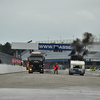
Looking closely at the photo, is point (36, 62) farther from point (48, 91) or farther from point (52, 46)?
point (48, 91)

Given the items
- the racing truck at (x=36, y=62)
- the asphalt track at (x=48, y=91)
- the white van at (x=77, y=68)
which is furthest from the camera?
the racing truck at (x=36, y=62)

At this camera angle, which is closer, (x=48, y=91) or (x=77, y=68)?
(x=48, y=91)

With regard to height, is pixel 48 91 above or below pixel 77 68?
below

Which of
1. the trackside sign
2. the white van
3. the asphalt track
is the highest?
the trackside sign

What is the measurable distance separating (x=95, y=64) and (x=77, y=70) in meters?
70.7

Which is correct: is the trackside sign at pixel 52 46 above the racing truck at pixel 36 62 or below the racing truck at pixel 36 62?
above

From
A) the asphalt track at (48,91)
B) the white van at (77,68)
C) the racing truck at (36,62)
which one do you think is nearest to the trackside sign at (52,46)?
the racing truck at (36,62)

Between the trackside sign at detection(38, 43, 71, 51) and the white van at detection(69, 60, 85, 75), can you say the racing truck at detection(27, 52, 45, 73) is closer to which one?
the white van at detection(69, 60, 85, 75)

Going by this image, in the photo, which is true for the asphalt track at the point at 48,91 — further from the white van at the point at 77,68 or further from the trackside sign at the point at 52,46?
the trackside sign at the point at 52,46

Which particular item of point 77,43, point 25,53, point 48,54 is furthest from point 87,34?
point 25,53

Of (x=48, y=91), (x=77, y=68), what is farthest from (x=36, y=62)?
(x=48, y=91)

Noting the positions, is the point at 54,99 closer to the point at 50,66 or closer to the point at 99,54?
the point at 99,54

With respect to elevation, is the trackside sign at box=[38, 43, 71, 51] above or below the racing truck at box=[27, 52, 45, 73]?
above

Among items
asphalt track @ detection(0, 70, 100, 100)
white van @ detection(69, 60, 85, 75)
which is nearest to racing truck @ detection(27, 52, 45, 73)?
white van @ detection(69, 60, 85, 75)
